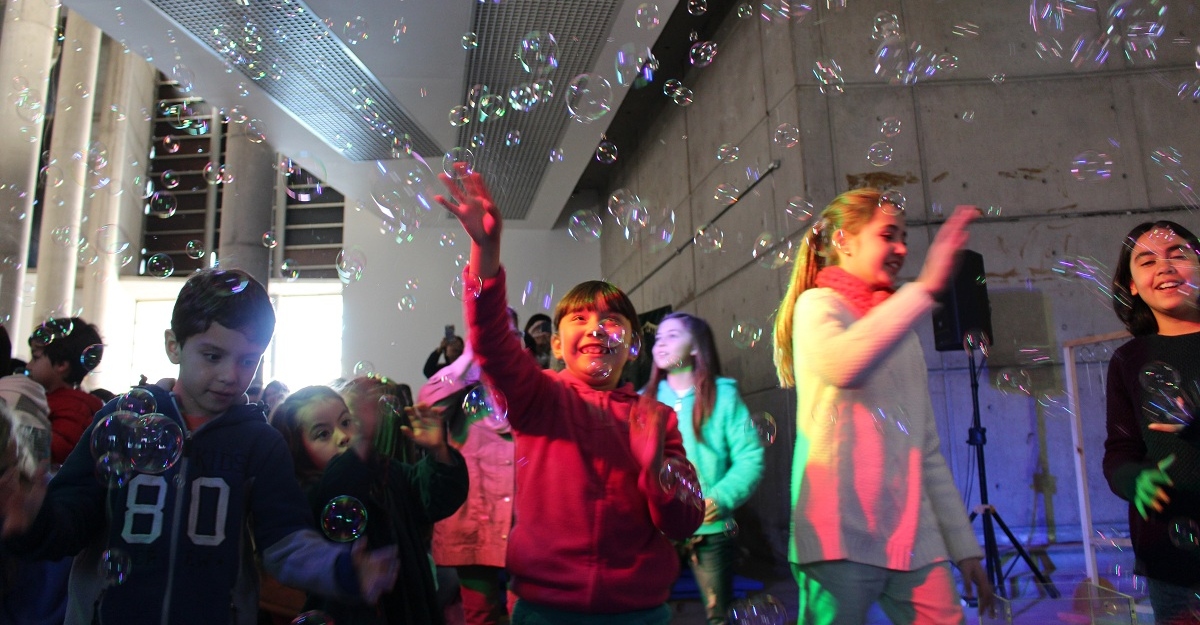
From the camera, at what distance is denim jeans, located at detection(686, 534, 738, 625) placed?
2.79 m

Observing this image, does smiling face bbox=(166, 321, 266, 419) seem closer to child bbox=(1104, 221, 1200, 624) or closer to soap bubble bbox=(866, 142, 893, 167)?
child bbox=(1104, 221, 1200, 624)

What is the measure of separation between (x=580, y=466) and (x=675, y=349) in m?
1.47

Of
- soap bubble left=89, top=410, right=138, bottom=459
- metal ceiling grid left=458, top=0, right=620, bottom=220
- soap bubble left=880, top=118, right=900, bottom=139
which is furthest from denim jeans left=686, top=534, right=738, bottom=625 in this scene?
metal ceiling grid left=458, top=0, right=620, bottom=220

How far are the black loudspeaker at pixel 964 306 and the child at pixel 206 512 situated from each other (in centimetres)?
333

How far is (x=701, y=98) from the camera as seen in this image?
6914 millimetres

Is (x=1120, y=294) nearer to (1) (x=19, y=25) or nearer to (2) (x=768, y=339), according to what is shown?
(2) (x=768, y=339)

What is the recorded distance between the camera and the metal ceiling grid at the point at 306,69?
5.27 m

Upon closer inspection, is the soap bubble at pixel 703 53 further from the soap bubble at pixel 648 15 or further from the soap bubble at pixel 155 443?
the soap bubble at pixel 155 443

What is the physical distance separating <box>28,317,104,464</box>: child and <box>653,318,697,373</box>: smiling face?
2.01 m

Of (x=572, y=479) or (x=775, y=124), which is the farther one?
(x=775, y=124)

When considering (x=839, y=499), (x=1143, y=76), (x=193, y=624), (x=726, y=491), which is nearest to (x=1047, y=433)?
(x=1143, y=76)

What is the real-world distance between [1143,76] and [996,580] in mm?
3189

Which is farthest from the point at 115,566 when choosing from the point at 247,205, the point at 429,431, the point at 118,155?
the point at 118,155

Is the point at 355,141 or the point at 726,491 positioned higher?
the point at 355,141
